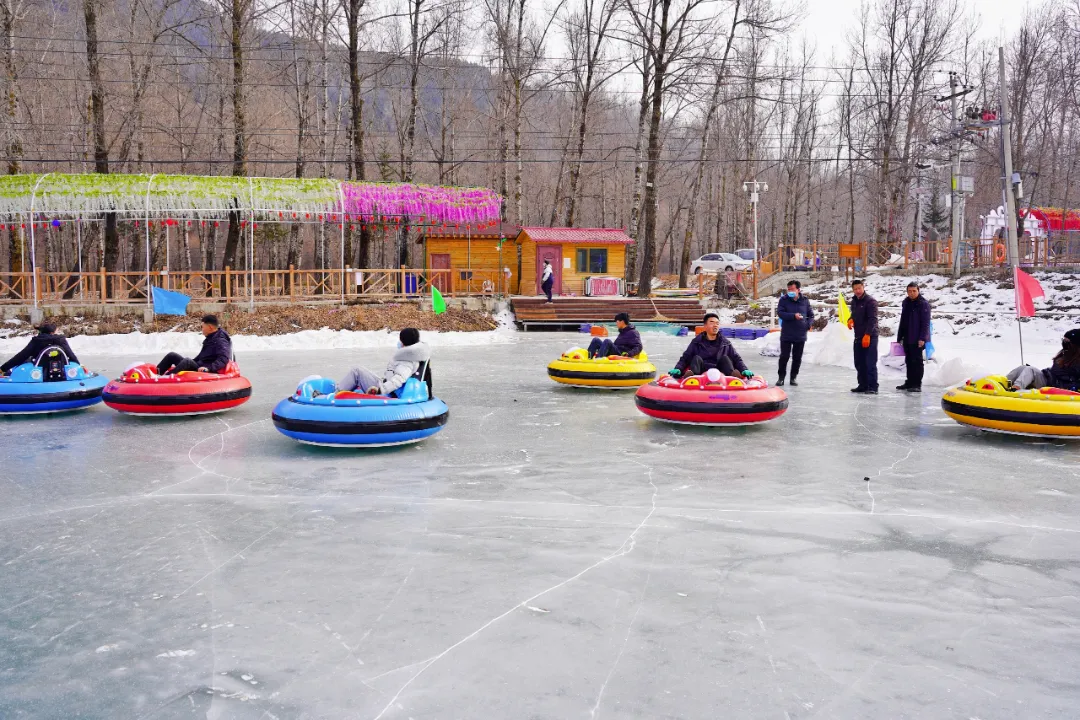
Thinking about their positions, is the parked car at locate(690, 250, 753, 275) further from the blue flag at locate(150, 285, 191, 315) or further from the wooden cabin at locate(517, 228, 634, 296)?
the blue flag at locate(150, 285, 191, 315)

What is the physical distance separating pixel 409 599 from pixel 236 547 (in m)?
1.55

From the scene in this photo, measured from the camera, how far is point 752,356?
59.6 feet

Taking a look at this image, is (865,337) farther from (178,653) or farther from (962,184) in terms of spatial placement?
(962,184)

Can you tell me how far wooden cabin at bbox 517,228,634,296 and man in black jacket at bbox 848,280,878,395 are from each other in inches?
738

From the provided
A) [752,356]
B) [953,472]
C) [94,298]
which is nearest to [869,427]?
[953,472]

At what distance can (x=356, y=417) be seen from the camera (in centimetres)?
802

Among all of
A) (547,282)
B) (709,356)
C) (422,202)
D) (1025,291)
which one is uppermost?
(422,202)

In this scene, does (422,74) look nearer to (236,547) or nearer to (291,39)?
(291,39)

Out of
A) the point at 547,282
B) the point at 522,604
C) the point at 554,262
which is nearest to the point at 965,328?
the point at 547,282

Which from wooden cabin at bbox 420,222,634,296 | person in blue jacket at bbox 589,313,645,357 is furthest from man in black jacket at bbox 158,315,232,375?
wooden cabin at bbox 420,222,634,296

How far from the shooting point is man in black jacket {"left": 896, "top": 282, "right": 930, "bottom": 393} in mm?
11492

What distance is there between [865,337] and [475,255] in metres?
20.4

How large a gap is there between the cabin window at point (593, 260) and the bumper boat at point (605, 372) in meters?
19.2

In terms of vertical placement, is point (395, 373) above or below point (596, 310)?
below
